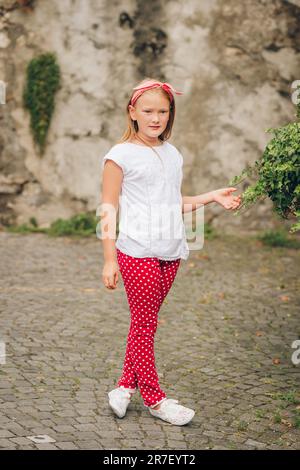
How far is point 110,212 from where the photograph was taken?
4.54 meters

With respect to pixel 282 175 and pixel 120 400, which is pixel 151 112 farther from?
pixel 120 400

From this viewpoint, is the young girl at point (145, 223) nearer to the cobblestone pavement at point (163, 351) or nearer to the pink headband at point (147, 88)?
the pink headband at point (147, 88)

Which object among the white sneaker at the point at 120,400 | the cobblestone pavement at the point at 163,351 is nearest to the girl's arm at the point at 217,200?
the white sneaker at the point at 120,400

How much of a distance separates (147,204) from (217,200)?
0.44 meters

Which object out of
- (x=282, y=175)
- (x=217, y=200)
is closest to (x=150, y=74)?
(x=217, y=200)

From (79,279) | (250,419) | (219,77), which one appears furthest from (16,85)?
(250,419)

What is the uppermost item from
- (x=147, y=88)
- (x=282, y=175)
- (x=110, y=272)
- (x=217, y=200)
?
(x=147, y=88)

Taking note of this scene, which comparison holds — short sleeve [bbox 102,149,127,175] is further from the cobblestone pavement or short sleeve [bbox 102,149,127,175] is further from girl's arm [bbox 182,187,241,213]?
the cobblestone pavement

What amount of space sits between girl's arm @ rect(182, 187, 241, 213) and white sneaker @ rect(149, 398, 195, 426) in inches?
40.7

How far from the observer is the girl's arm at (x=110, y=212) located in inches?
179
